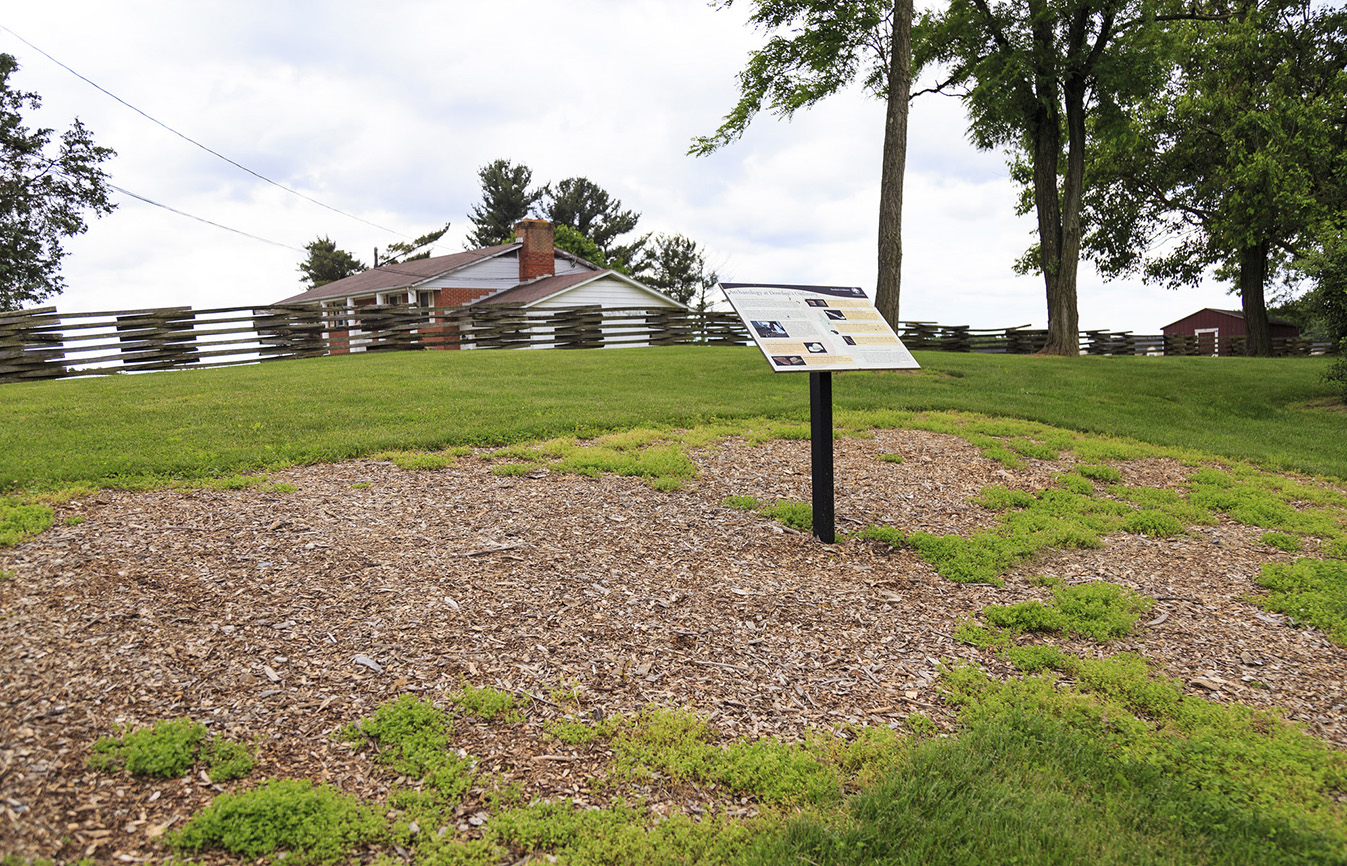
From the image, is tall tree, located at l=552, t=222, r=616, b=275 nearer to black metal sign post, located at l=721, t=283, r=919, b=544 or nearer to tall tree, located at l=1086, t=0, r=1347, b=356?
tall tree, located at l=1086, t=0, r=1347, b=356

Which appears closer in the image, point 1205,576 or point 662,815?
point 662,815

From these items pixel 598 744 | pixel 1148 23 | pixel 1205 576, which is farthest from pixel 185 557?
pixel 1148 23

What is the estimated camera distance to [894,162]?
13859mm

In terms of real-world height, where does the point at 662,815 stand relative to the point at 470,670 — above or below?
below

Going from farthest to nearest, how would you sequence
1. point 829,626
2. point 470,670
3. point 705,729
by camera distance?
point 829,626, point 470,670, point 705,729

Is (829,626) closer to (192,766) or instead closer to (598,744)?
(598,744)

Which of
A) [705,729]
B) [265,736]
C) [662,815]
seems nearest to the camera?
[662,815]

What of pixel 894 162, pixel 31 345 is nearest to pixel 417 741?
pixel 894 162

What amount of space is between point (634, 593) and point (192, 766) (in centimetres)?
243

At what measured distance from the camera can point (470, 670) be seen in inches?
154

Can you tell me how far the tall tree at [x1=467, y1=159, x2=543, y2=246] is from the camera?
165ft

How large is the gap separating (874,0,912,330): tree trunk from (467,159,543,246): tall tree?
130 feet

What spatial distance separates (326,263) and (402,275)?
22.4 meters

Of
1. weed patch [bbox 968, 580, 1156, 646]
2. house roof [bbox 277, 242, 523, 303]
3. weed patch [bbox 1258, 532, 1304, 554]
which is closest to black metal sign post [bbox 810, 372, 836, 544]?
weed patch [bbox 968, 580, 1156, 646]
